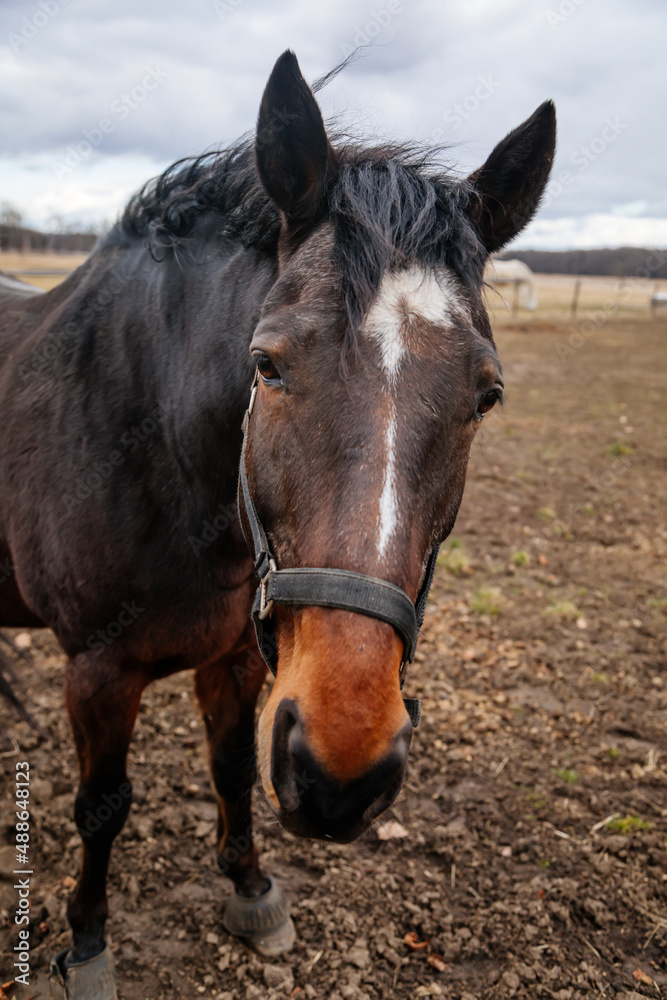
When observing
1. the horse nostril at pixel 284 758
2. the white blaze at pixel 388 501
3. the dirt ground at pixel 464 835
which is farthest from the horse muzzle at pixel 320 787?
the dirt ground at pixel 464 835

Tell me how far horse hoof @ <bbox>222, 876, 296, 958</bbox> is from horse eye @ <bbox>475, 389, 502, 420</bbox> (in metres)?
2.40

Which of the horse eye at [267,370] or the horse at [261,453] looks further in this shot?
the horse eye at [267,370]

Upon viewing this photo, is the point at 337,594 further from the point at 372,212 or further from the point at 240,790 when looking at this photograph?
the point at 240,790

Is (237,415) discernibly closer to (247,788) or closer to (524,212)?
(524,212)

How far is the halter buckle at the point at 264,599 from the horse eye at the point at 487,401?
0.71m

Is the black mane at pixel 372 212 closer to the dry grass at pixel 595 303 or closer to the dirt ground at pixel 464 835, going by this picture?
the dirt ground at pixel 464 835

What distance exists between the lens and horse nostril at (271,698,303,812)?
4.52 feet

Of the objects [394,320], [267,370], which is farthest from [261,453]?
[394,320]

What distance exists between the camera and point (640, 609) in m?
5.40

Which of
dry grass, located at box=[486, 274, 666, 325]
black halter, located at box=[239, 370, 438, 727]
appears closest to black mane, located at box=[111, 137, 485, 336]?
black halter, located at box=[239, 370, 438, 727]

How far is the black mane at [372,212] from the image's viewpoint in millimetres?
1655

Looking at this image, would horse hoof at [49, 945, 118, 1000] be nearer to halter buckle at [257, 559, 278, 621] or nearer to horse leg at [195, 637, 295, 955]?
horse leg at [195, 637, 295, 955]

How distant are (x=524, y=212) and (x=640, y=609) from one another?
14.0 feet

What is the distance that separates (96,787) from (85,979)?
2.55 ft
